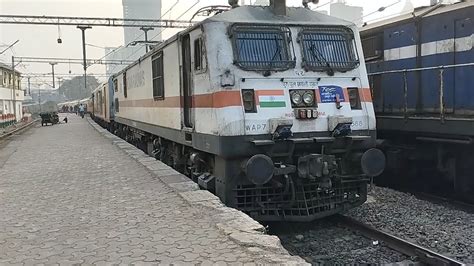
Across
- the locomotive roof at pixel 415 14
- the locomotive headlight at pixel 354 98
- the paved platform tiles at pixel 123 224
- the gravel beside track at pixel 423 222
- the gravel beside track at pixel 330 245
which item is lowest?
the gravel beside track at pixel 330 245

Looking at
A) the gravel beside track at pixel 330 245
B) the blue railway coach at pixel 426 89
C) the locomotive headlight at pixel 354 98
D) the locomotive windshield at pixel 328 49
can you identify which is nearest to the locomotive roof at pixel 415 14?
the blue railway coach at pixel 426 89

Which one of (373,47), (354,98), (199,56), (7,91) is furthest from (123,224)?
(7,91)

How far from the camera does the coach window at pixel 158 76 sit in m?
9.96

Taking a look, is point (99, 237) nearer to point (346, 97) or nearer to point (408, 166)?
point (346, 97)

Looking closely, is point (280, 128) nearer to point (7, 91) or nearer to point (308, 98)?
point (308, 98)

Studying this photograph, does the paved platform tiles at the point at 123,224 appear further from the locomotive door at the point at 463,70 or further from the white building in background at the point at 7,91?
the white building in background at the point at 7,91

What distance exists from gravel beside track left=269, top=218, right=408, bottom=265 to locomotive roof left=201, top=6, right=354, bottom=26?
328cm

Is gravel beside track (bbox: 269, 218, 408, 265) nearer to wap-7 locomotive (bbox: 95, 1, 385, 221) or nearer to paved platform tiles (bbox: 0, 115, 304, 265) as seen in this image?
wap-7 locomotive (bbox: 95, 1, 385, 221)

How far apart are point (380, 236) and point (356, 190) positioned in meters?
1.04

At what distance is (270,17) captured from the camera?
285 inches

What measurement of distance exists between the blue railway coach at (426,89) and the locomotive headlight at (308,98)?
2691 millimetres

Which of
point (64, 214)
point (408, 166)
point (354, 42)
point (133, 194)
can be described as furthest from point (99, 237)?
point (408, 166)

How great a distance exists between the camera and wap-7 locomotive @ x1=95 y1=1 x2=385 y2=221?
6637mm

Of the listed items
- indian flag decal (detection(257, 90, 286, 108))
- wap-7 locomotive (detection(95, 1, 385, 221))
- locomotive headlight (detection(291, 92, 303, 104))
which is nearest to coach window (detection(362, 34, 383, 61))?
wap-7 locomotive (detection(95, 1, 385, 221))
